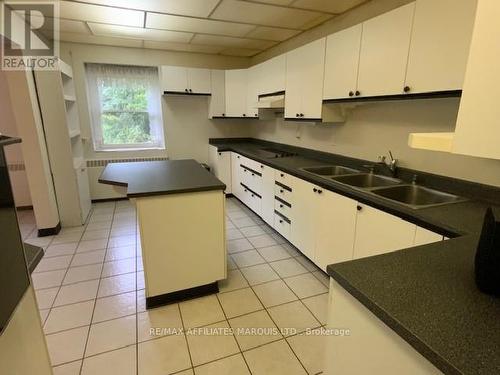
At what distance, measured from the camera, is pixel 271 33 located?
3.47 m

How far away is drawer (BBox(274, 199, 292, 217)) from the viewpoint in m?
2.87

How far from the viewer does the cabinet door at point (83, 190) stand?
360 centimetres

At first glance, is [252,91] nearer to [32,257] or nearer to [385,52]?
[385,52]

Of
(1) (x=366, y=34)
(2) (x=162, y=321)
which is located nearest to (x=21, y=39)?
(2) (x=162, y=321)

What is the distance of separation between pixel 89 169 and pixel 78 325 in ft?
10.00

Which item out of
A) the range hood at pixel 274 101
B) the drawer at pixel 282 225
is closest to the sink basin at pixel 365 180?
the drawer at pixel 282 225

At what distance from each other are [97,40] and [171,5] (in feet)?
6.17

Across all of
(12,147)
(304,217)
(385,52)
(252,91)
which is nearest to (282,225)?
(304,217)

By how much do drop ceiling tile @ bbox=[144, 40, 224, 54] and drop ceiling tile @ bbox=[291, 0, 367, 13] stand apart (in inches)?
76.4

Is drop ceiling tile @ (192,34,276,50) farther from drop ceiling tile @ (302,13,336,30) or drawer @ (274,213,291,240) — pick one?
drawer @ (274,213,291,240)

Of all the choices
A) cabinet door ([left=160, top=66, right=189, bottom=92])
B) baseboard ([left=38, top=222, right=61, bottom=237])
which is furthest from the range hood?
baseboard ([left=38, top=222, right=61, bottom=237])

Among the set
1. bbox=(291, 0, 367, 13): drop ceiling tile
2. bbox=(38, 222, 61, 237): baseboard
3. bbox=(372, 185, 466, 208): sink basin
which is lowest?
bbox=(38, 222, 61, 237): baseboard

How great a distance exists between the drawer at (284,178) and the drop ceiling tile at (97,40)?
2.82m

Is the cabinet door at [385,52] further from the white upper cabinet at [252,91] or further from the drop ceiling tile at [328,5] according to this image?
the white upper cabinet at [252,91]
